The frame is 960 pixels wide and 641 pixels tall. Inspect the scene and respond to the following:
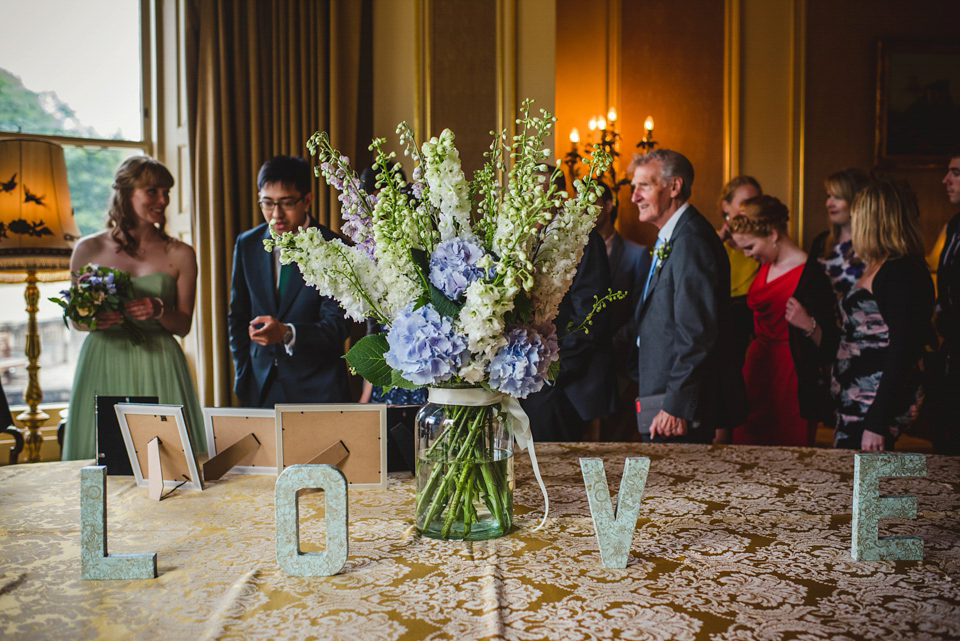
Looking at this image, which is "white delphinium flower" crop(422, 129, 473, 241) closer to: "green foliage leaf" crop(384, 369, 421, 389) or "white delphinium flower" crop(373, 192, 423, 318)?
"white delphinium flower" crop(373, 192, 423, 318)

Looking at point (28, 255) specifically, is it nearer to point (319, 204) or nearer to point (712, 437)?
point (319, 204)

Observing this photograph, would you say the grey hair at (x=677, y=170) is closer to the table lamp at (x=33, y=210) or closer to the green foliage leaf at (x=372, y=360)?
the green foliage leaf at (x=372, y=360)

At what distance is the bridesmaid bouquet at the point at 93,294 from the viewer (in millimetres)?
2656

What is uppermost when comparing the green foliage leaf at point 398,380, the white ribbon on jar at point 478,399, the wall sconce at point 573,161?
the wall sconce at point 573,161

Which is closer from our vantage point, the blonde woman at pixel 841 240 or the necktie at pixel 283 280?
the necktie at pixel 283 280

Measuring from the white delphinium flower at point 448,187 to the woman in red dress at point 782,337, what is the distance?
91.7 inches

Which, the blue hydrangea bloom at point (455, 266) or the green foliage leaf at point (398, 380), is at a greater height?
the blue hydrangea bloom at point (455, 266)

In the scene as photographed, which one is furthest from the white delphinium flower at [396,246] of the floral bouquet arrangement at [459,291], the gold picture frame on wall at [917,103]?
the gold picture frame on wall at [917,103]

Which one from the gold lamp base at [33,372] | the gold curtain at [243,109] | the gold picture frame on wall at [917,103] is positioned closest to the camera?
the gold lamp base at [33,372]

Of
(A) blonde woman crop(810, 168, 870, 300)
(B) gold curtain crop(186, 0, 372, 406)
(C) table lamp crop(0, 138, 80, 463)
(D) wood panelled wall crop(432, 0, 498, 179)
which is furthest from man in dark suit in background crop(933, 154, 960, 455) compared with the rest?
(C) table lamp crop(0, 138, 80, 463)

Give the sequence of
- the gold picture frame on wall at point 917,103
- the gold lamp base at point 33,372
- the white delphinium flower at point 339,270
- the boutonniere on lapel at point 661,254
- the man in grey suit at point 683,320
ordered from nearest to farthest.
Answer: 1. the white delphinium flower at point 339,270
2. the man in grey suit at point 683,320
3. the boutonniere on lapel at point 661,254
4. the gold lamp base at point 33,372
5. the gold picture frame on wall at point 917,103

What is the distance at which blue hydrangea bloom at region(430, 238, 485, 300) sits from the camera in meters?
1.11

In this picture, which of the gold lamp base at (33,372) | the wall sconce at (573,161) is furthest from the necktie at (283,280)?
the wall sconce at (573,161)

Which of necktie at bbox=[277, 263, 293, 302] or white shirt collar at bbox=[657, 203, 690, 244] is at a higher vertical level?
white shirt collar at bbox=[657, 203, 690, 244]
